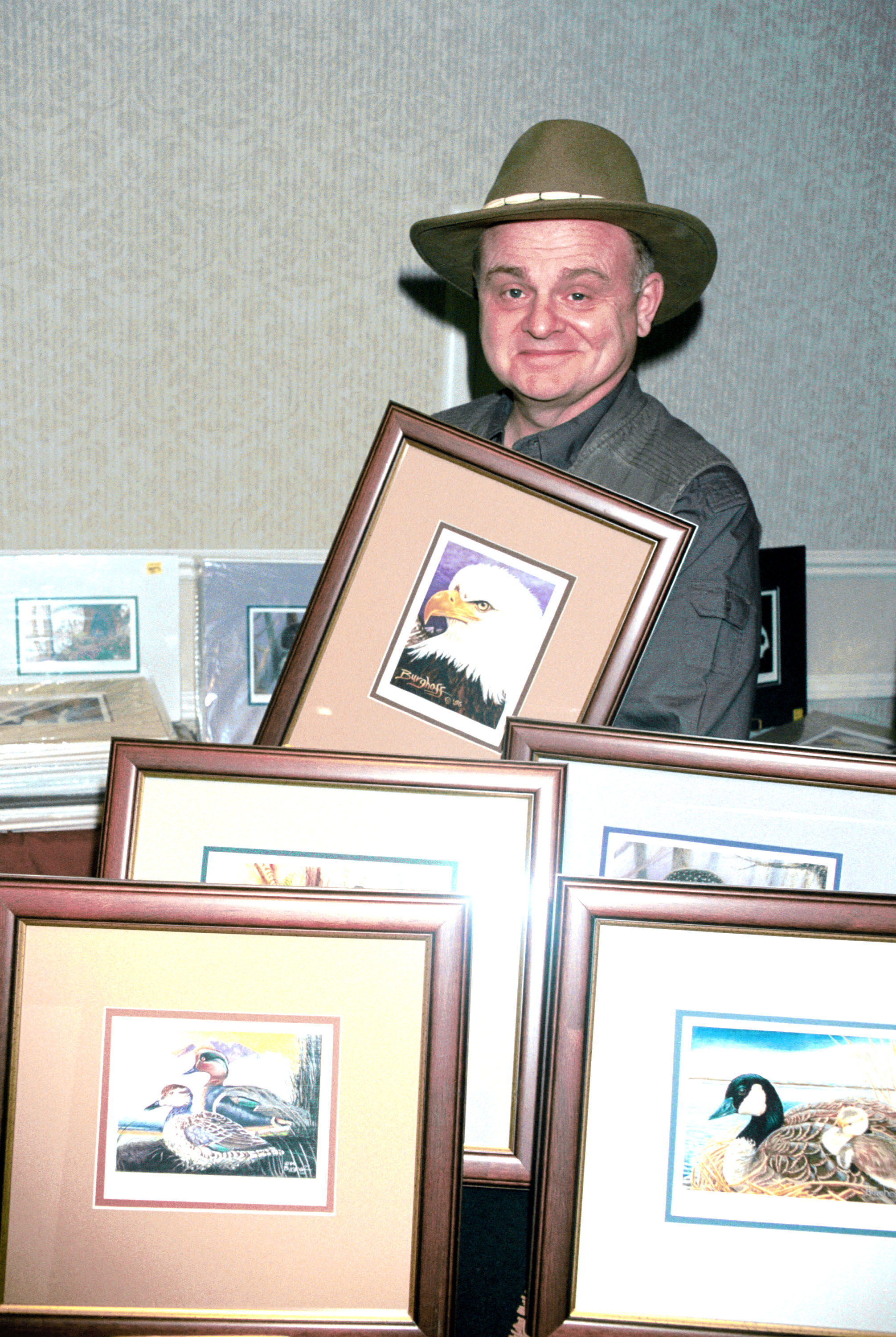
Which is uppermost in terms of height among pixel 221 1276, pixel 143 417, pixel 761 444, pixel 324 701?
pixel 761 444

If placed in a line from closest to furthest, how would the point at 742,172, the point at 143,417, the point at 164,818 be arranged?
the point at 164,818
the point at 143,417
the point at 742,172

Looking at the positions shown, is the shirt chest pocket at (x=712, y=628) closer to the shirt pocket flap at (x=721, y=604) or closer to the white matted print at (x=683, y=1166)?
the shirt pocket flap at (x=721, y=604)

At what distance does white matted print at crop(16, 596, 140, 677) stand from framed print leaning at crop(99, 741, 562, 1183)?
1.20m

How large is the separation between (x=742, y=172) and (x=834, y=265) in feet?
0.95

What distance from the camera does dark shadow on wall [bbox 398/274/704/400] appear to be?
6.55 feet

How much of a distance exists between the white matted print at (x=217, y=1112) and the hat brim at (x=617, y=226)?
98cm

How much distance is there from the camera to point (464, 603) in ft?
3.26

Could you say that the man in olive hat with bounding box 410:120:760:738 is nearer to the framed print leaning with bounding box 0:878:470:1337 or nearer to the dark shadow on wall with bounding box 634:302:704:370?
the framed print leaning with bounding box 0:878:470:1337

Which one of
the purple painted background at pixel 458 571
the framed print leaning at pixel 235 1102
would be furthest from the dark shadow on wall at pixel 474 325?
the framed print leaning at pixel 235 1102

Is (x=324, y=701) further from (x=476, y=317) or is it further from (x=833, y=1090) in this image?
(x=476, y=317)

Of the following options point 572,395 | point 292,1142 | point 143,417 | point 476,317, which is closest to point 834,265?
point 476,317

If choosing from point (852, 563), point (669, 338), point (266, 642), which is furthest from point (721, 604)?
point (852, 563)

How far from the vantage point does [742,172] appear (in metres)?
2.10
